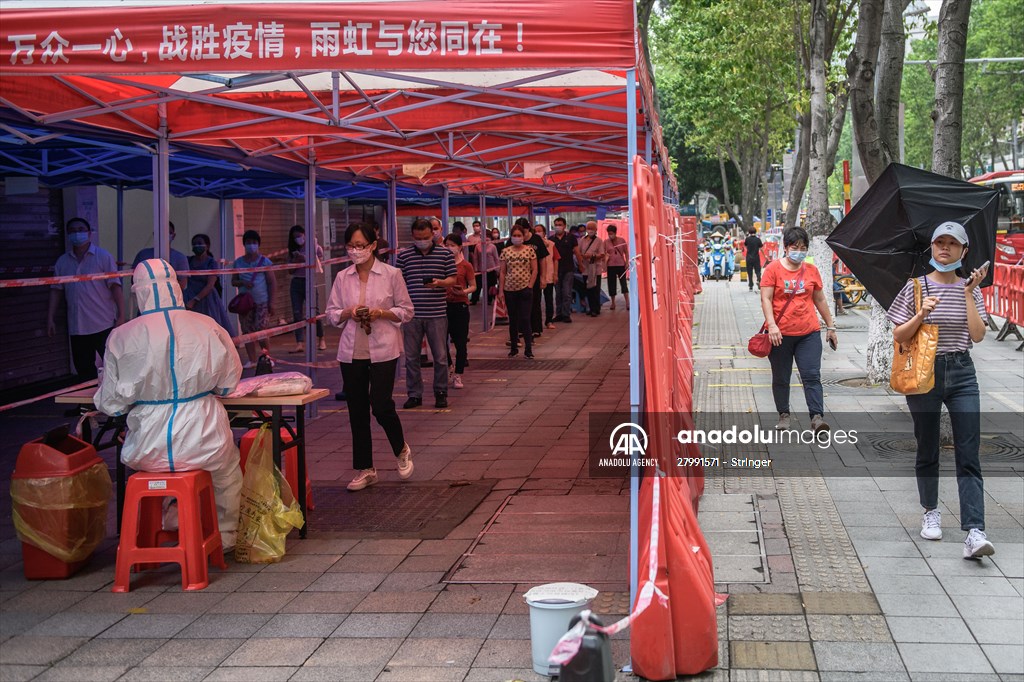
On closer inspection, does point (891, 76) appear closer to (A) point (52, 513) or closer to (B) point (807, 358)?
(B) point (807, 358)

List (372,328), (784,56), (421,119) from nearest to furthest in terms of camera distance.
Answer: (372,328), (421,119), (784,56)

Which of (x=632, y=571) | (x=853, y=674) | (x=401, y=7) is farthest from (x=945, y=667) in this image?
(x=401, y=7)

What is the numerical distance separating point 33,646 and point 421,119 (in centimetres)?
566

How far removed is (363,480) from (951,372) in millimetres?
4046

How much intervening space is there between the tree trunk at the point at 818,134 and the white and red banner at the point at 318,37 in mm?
13393

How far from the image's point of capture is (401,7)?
5.31 metres

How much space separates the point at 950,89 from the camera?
Answer: 993 centimetres

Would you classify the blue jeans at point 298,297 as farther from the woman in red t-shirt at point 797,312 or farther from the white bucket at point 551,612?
the white bucket at point 551,612

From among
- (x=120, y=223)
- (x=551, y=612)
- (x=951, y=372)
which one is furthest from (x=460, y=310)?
(x=551, y=612)

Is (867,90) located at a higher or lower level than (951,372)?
higher

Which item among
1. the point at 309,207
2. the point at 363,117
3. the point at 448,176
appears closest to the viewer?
the point at 363,117

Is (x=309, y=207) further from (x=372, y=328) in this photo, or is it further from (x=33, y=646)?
(x=33, y=646)

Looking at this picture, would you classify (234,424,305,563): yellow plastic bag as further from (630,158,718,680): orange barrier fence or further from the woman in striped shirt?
the woman in striped shirt

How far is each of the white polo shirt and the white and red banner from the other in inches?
243
